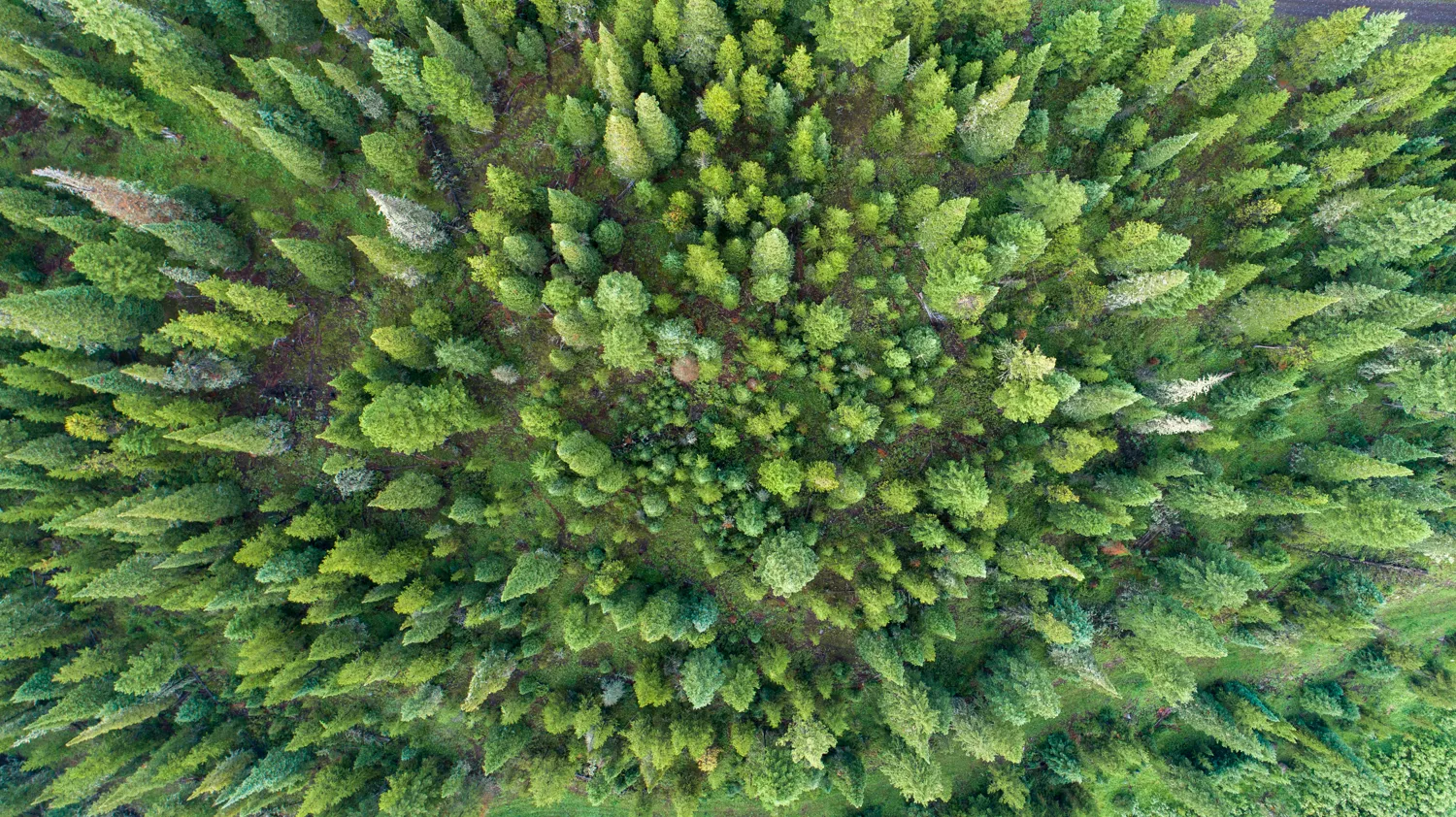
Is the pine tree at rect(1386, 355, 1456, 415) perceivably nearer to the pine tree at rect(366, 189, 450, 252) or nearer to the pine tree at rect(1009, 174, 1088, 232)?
the pine tree at rect(1009, 174, 1088, 232)

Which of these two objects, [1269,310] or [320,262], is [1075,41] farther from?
[320,262]

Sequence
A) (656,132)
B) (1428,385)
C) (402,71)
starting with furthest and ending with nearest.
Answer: (1428,385), (402,71), (656,132)

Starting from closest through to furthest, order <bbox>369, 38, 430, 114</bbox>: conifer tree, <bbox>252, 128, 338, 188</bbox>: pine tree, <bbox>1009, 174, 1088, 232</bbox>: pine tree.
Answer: <bbox>369, 38, 430, 114</bbox>: conifer tree → <bbox>252, 128, 338, 188</bbox>: pine tree → <bbox>1009, 174, 1088, 232</bbox>: pine tree

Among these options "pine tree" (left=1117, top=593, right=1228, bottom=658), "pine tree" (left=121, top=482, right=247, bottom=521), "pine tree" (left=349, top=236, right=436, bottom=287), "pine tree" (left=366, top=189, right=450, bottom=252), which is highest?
"pine tree" (left=366, top=189, right=450, bottom=252)

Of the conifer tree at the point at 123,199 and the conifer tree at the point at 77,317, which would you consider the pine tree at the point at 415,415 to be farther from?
the conifer tree at the point at 123,199

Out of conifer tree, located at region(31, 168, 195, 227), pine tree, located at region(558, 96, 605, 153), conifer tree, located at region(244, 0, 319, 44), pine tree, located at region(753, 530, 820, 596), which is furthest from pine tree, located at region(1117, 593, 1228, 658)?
conifer tree, located at region(31, 168, 195, 227)

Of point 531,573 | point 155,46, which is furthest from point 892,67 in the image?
point 155,46

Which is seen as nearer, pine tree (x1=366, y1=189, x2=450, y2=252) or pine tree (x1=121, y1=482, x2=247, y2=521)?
Answer: pine tree (x1=366, y1=189, x2=450, y2=252)
